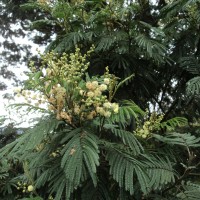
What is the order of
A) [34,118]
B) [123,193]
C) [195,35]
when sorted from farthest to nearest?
[195,35]
[34,118]
[123,193]

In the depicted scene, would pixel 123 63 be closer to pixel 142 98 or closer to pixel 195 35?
pixel 142 98

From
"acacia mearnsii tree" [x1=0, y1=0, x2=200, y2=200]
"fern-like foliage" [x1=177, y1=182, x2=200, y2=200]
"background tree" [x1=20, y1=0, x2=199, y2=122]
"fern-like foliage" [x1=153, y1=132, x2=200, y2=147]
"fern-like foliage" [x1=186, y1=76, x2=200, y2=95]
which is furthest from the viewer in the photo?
"background tree" [x1=20, y1=0, x2=199, y2=122]

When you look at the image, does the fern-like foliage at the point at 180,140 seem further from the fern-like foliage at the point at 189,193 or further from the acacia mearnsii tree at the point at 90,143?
the fern-like foliage at the point at 189,193

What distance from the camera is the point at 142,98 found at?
386 cm

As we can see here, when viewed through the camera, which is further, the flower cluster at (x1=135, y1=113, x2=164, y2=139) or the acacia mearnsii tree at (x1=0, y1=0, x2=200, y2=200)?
the flower cluster at (x1=135, y1=113, x2=164, y2=139)

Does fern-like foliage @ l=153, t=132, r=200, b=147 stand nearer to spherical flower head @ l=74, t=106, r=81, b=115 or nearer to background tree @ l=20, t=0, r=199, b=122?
spherical flower head @ l=74, t=106, r=81, b=115

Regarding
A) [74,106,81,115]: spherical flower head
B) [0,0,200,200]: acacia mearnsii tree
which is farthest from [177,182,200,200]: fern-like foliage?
[74,106,81,115]: spherical flower head

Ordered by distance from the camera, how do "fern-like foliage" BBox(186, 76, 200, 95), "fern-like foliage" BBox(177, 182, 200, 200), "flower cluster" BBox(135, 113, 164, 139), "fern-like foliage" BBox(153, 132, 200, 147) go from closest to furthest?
"fern-like foliage" BBox(177, 182, 200, 200) < "fern-like foliage" BBox(153, 132, 200, 147) < "flower cluster" BBox(135, 113, 164, 139) < "fern-like foliage" BBox(186, 76, 200, 95)

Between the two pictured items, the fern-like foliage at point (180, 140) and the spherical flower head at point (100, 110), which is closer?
the spherical flower head at point (100, 110)

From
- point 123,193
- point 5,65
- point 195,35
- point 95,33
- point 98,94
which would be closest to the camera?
point 98,94

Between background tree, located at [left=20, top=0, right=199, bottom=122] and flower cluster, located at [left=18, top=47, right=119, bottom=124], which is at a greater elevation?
background tree, located at [left=20, top=0, right=199, bottom=122]

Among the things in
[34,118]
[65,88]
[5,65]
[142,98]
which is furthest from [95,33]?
[5,65]

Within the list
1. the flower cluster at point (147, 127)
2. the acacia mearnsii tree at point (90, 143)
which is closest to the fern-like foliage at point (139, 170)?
the acacia mearnsii tree at point (90, 143)

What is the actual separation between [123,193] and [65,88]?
671mm
